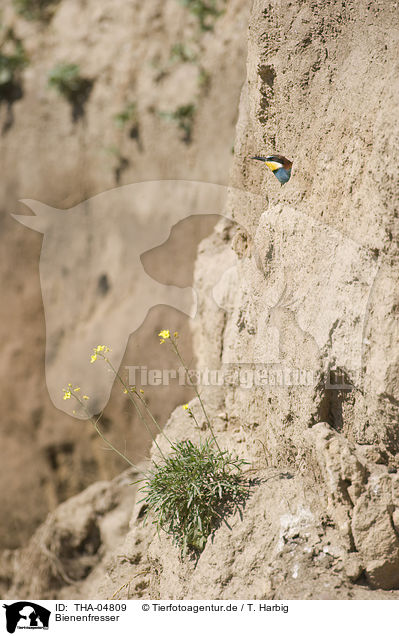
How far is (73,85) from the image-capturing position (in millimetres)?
7086

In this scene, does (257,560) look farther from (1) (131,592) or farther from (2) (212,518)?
(1) (131,592)

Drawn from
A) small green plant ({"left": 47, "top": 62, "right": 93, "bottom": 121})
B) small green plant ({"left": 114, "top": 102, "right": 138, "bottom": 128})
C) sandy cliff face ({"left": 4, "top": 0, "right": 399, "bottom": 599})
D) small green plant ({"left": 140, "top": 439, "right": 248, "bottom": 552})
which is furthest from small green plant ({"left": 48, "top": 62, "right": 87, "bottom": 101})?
small green plant ({"left": 140, "top": 439, "right": 248, "bottom": 552})

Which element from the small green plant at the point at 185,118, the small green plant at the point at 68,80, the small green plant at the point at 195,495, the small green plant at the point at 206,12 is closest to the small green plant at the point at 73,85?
the small green plant at the point at 68,80

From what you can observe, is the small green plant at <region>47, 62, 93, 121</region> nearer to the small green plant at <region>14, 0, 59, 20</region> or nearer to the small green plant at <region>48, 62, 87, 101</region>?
the small green plant at <region>48, 62, 87, 101</region>

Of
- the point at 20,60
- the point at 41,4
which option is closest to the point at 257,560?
the point at 20,60

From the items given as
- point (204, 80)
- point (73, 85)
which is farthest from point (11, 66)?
point (204, 80)

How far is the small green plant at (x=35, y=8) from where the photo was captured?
7504mm

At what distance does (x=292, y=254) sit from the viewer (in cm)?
260

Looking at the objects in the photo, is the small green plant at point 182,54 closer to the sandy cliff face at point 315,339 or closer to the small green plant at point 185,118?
the small green plant at point 185,118

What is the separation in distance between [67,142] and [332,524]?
6130 mm

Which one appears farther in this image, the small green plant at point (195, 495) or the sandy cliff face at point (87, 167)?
the sandy cliff face at point (87, 167)

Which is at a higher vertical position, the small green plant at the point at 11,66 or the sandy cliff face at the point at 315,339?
the small green plant at the point at 11,66
